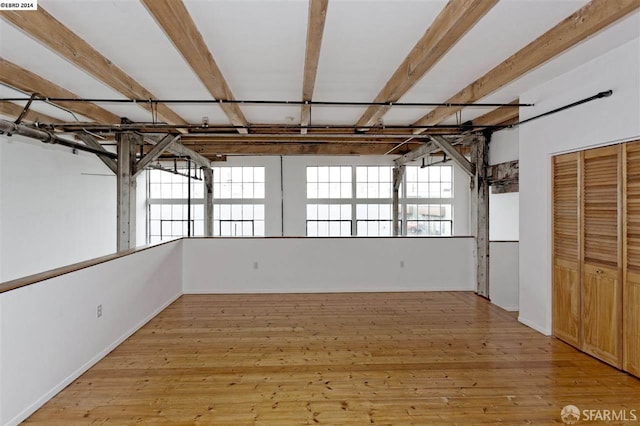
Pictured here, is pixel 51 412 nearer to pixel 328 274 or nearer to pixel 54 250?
pixel 328 274

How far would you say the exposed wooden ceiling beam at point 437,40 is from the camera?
213 centimetres

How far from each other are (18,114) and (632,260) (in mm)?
7187

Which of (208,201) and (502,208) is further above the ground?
(208,201)

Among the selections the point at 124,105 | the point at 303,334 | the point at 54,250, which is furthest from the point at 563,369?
the point at 54,250

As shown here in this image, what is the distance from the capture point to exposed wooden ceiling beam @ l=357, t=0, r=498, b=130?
7.00ft

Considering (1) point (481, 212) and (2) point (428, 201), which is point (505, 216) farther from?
(1) point (481, 212)

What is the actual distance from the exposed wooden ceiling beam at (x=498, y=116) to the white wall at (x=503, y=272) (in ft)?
6.80

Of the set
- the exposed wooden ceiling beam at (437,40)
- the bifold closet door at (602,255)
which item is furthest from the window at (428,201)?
the bifold closet door at (602,255)

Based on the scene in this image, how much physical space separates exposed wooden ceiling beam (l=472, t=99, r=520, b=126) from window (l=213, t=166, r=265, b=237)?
5.44 m

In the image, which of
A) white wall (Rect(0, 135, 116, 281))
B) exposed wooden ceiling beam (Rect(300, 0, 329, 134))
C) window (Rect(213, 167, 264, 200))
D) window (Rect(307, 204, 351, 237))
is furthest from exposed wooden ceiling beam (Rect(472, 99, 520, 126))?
white wall (Rect(0, 135, 116, 281))

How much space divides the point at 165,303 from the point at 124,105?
2807mm

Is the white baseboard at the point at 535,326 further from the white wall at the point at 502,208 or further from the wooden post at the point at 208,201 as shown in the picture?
the wooden post at the point at 208,201

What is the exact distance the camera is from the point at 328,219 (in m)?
9.11

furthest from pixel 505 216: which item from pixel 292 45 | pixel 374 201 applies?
pixel 292 45
